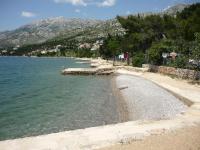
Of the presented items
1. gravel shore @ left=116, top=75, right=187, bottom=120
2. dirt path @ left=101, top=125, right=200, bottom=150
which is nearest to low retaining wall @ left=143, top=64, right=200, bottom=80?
gravel shore @ left=116, top=75, right=187, bottom=120

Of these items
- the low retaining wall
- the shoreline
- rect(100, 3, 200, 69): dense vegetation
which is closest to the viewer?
the shoreline

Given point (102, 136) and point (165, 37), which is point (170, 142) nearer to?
point (102, 136)

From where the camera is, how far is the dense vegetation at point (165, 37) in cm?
4495

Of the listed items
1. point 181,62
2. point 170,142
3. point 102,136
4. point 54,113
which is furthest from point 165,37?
point 170,142

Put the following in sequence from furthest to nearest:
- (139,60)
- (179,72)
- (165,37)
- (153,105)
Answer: (139,60)
(165,37)
(179,72)
(153,105)

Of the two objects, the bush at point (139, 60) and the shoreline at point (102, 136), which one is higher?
the bush at point (139, 60)

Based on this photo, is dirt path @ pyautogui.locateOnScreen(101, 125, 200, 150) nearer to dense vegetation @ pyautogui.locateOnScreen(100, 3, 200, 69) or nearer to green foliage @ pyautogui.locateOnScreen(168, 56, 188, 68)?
dense vegetation @ pyautogui.locateOnScreen(100, 3, 200, 69)

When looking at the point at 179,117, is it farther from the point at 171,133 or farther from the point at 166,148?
the point at 166,148

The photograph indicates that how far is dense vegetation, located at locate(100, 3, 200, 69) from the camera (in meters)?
45.0

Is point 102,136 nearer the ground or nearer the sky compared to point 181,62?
nearer the ground

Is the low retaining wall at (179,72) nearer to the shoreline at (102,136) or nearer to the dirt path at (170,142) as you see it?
the shoreline at (102,136)

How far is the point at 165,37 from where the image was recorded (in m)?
64.6

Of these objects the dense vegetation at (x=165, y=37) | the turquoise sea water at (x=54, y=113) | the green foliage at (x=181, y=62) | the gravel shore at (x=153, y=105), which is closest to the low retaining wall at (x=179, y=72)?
the green foliage at (x=181, y=62)

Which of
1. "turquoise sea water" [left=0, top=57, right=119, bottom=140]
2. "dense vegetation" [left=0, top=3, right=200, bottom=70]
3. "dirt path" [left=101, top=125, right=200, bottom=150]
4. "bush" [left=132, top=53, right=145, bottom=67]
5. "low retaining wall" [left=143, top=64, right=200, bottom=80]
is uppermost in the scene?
"dense vegetation" [left=0, top=3, right=200, bottom=70]
